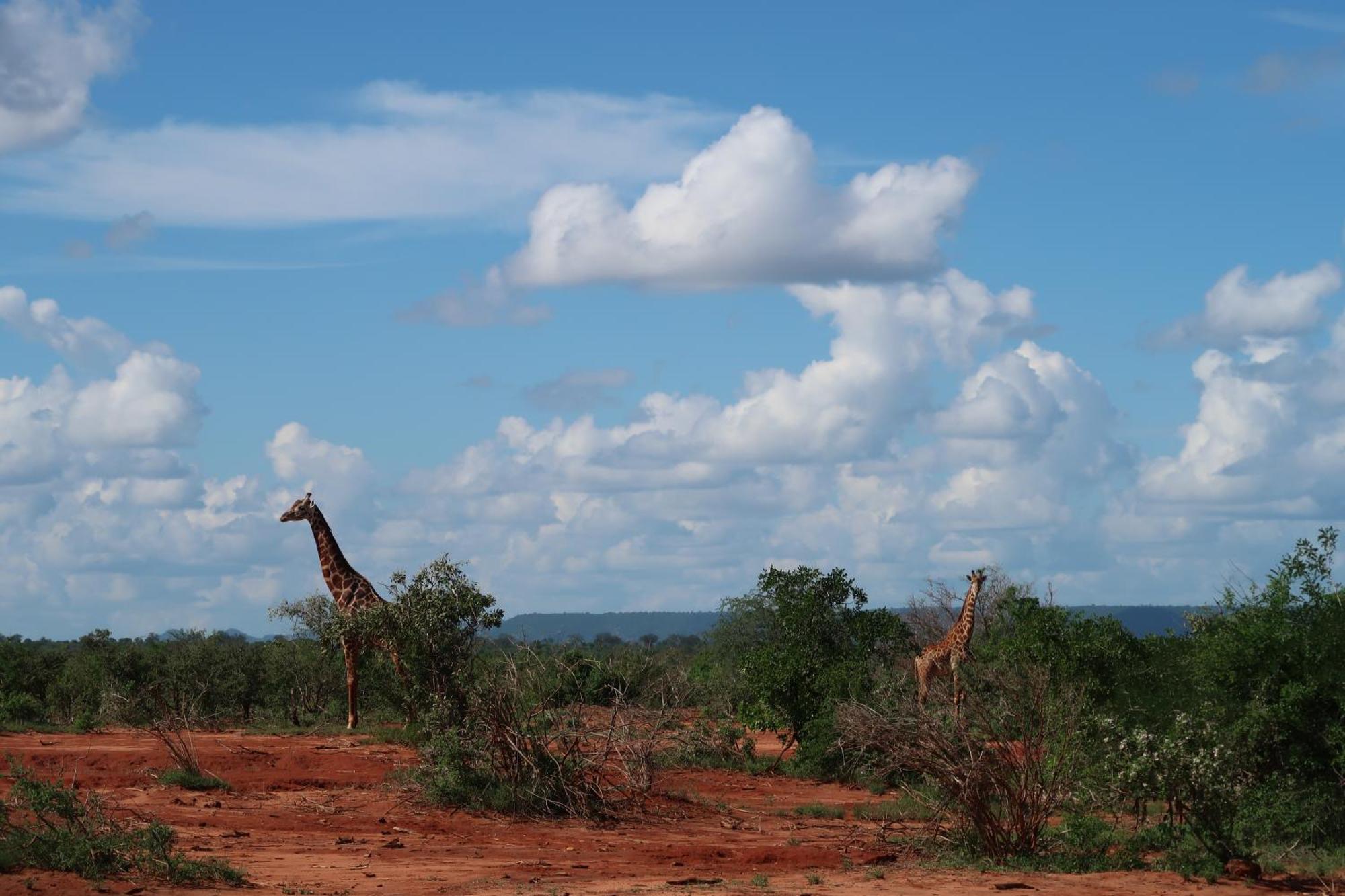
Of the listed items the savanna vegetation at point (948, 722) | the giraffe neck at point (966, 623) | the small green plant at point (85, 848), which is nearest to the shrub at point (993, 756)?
the savanna vegetation at point (948, 722)

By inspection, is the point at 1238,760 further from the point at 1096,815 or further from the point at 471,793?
the point at 471,793

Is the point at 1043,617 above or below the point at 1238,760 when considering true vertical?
above

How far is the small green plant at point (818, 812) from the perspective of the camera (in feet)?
63.5

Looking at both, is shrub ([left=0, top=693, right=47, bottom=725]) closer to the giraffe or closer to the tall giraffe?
the giraffe

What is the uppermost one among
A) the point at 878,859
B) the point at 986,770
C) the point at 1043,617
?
the point at 1043,617

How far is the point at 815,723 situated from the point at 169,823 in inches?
435

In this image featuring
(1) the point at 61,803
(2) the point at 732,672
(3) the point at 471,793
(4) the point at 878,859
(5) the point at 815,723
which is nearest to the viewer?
(1) the point at 61,803

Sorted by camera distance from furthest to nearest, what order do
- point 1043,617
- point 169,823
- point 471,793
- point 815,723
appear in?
point 815,723
point 1043,617
point 471,793
point 169,823

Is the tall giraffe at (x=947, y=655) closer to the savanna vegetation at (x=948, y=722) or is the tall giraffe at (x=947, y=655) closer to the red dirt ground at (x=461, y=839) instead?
the savanna vegetation at (x=948, y=722)

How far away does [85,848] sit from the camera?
12469 mm

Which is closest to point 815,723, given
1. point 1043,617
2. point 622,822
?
point 1043,617

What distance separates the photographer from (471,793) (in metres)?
17.9

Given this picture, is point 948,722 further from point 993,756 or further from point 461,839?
point 461,839

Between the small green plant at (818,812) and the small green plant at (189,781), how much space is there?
292 inches
